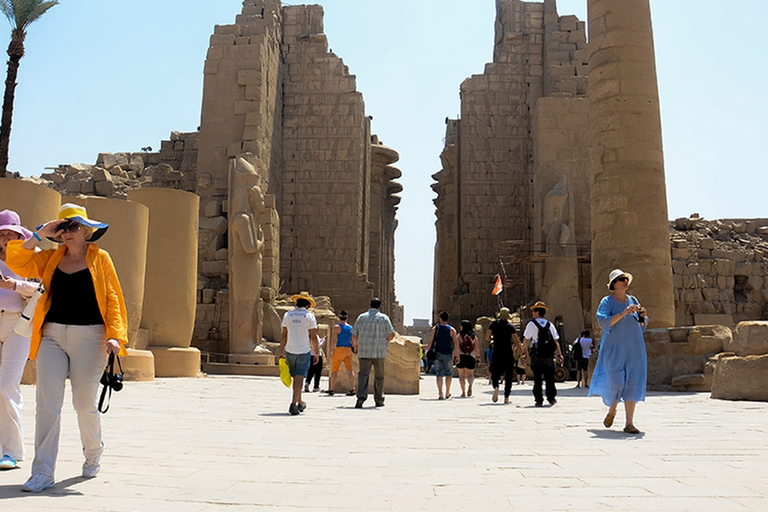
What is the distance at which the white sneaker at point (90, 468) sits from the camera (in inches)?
166

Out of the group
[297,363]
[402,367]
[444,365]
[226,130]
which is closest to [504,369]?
[444,365]

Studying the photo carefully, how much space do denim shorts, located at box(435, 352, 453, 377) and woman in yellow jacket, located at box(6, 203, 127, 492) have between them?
7.66m

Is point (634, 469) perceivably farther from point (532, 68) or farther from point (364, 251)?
point (532, 68)

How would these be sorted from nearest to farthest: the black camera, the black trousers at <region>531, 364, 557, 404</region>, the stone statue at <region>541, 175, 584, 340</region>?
the black camera → the black trousers at <region>531, 364, 557, 404</region> → the stone statue at <region>541, 175, 584, 340</region>

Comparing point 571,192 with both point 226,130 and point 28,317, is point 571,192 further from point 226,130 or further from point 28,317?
point 28,317

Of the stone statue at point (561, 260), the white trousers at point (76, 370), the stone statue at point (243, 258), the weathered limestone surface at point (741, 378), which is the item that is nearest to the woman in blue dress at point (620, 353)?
the weathered limestone surface at point (741, 378)

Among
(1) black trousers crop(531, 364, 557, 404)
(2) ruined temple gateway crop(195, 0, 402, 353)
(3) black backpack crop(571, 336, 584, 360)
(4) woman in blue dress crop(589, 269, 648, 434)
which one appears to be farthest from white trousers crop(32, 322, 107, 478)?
(2) ruined temple gateway crop(195, 0, 402, 353)

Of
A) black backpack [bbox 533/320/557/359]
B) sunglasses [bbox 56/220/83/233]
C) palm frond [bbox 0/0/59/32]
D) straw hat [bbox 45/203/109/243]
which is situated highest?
palm frond [bbox 0/0/59/32]

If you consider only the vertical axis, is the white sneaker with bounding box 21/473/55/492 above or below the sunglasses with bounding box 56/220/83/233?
below

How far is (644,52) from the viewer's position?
14023mm

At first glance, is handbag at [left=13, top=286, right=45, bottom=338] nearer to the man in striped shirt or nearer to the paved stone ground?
the paved stone ground

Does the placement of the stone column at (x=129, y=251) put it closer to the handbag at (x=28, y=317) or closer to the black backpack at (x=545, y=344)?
the black backpack at (x=545, y=344)

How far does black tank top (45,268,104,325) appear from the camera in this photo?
167 inches

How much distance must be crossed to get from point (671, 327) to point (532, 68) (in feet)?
56.5
